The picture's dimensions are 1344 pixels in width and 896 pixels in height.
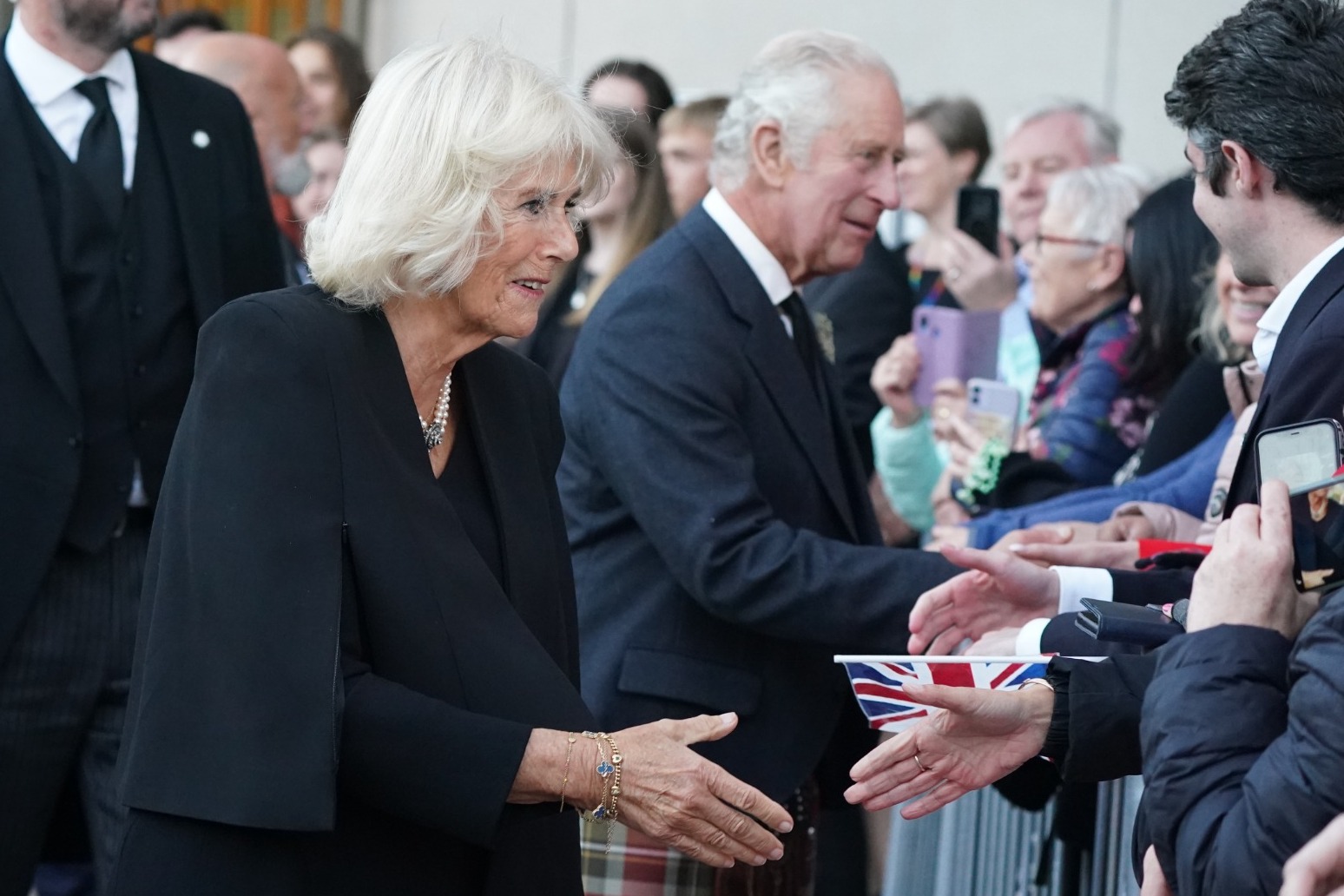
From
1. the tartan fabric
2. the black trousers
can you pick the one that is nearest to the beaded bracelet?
the tartan fabric

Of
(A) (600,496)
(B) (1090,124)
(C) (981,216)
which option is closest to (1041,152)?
(B) (1090,124)

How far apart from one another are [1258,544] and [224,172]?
7.80 ft

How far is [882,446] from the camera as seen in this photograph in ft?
14.5

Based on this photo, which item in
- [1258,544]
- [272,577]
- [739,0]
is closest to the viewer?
[1258,544]

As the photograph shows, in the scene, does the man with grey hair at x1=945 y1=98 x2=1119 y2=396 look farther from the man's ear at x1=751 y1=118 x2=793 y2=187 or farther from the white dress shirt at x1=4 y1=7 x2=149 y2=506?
the white dress shirt at x1=4 y1=7 x2=149 y2=506

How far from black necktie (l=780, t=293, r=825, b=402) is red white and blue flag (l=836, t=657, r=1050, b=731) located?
99 cm

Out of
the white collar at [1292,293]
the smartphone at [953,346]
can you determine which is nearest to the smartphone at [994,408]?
the smartphone at [953,346]

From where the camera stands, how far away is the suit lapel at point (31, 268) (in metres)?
3.11

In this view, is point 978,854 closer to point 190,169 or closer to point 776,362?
point 776,362

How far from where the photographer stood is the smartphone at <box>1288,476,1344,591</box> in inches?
71.3

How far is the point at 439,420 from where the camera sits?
8.10 feet

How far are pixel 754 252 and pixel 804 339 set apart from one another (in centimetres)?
22

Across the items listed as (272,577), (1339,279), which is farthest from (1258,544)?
(272,577)

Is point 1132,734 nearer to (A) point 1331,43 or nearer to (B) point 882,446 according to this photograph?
(A) point 1331,43
